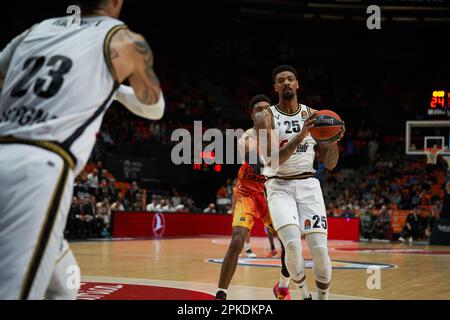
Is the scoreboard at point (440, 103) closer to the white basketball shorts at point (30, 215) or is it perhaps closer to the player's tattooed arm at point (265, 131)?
the player's tattooed arm at point (265, 131)

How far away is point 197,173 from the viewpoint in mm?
29328

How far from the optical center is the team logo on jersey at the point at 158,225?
73.5ft

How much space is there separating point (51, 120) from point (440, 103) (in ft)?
67.1

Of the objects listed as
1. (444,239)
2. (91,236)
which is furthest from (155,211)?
(444,239)

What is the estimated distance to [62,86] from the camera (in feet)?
9.51

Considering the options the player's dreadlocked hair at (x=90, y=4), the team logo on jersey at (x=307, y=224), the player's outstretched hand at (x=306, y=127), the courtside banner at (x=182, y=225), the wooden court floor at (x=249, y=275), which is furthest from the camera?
the courtside banner at (x=182, y=225)

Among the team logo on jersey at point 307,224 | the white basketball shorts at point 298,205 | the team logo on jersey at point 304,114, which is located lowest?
the team logo on jersey at point 307,224

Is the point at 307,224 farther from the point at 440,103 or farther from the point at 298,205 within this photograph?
the point at 440,103

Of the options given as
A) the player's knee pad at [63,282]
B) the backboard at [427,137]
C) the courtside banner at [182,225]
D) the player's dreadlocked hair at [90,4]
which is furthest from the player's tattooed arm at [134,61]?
the backboard at [427,137]

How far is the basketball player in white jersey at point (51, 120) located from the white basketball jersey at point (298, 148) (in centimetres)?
314

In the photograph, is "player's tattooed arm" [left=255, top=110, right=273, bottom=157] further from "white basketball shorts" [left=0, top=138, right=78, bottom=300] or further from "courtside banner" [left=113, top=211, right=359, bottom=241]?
"courtside banner" [left=113, top=211, right=359, bottom=241]
